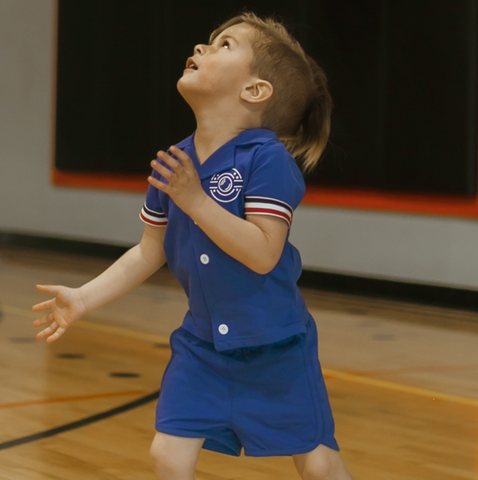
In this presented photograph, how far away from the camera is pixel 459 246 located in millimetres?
4617

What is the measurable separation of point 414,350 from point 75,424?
5.24ft

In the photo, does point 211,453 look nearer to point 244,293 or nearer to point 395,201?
point 244,293

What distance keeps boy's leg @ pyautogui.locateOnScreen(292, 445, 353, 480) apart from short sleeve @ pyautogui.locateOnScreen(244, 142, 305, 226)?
0.39 m

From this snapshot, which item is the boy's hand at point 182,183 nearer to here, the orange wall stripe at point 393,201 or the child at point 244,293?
the child at point 244,293

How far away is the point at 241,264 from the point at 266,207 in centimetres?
11

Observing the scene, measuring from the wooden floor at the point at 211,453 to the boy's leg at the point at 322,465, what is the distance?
596mm

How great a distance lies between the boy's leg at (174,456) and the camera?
4.71 feet

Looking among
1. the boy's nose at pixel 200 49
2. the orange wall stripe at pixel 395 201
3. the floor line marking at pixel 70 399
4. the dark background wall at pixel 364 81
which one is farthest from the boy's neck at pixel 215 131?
the orange wall stripe at pixel 395 201

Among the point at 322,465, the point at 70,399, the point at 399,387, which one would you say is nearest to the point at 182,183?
the point at 322,465

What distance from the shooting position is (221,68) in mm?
Answer: 1462

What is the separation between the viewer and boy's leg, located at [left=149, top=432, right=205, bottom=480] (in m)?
1.43

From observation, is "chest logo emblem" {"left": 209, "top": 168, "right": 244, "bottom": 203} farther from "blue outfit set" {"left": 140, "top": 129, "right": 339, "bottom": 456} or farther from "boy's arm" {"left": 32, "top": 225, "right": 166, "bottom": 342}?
"boy's arm" {"left": 32, "top": 225, "right": 166, "bottom": 342}

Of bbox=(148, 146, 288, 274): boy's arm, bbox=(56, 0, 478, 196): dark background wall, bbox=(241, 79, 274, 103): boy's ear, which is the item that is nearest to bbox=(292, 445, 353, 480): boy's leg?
bbox=(148, 146, 288, 274): boy's arm

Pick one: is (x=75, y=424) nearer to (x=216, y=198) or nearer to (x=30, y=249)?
(x=216, y=198)
